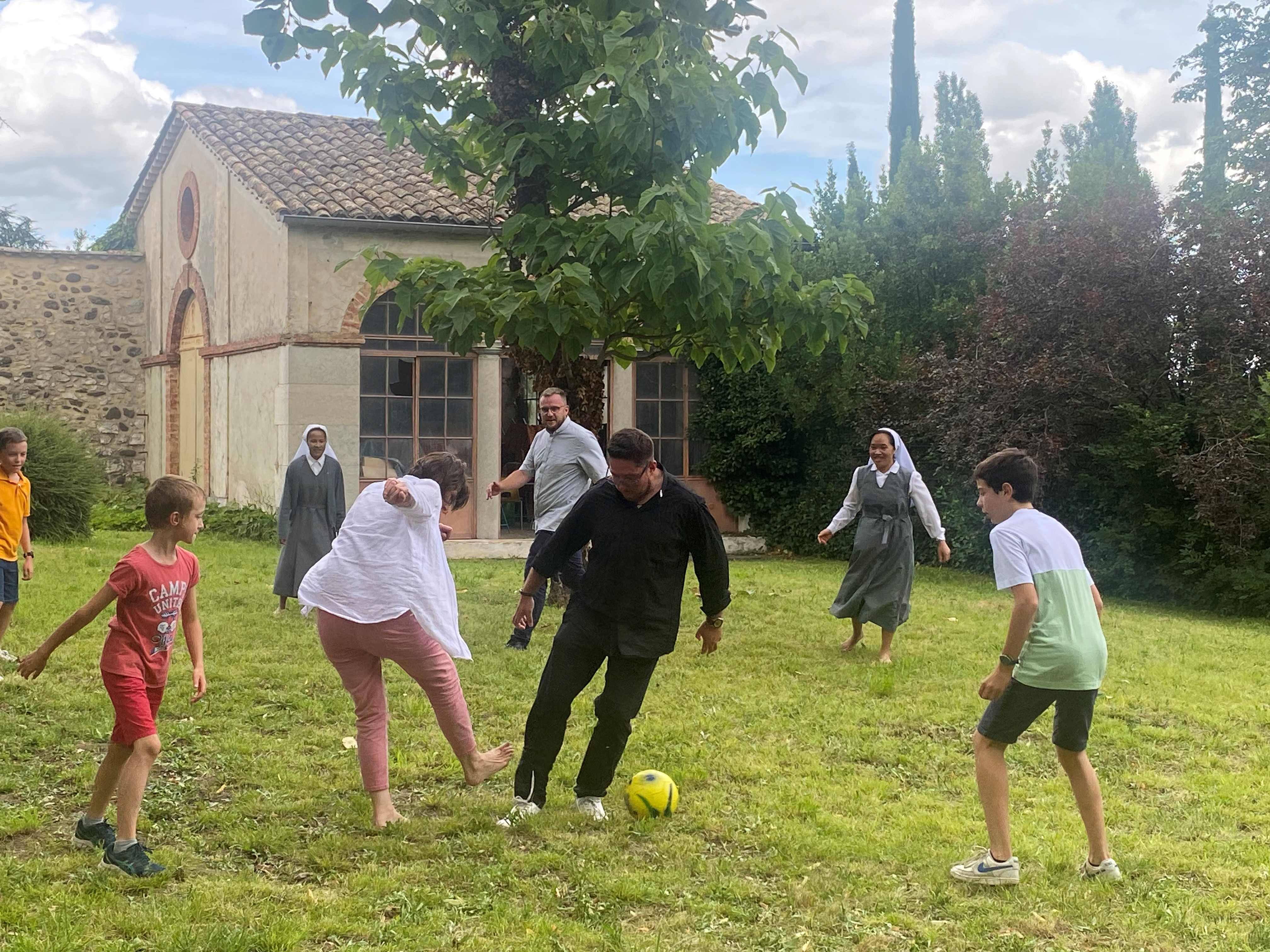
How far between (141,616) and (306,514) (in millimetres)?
6089

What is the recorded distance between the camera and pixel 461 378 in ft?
58.1

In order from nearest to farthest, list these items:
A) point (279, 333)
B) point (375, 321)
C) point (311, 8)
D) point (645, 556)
A: point (311, 8) → point (645, 556) → point (279, 333) → point (375, 321)

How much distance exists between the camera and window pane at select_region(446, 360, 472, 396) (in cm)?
1766

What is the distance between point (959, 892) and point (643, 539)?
6.10 feet

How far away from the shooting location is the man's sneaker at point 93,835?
4801mm

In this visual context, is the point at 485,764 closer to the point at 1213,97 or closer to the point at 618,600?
the point at 618,600

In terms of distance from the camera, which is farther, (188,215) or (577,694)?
(188,215)

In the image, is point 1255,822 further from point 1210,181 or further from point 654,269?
point 1210,181

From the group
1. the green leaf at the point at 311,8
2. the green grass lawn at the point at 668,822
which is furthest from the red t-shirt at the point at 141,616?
the green leaf at the point at 311,8

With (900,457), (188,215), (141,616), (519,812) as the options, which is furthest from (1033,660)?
(188,215)

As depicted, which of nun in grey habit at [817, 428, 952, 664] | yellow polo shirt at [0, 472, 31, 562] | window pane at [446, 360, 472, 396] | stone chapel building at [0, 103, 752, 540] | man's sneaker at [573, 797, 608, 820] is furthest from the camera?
window pane at [446, 360, 472, 396]

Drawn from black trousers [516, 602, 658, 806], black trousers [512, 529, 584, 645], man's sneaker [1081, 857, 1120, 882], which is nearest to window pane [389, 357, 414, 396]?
black trousers [512, 529, 584, 645]

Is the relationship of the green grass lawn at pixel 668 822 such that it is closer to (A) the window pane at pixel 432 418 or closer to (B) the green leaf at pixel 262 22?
(B) the green leaf at pixel 262 22

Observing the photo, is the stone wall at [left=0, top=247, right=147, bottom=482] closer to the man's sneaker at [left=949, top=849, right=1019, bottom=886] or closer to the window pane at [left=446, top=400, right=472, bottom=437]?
the window pane at [left=446, top=400, right=472, bottom=437]
